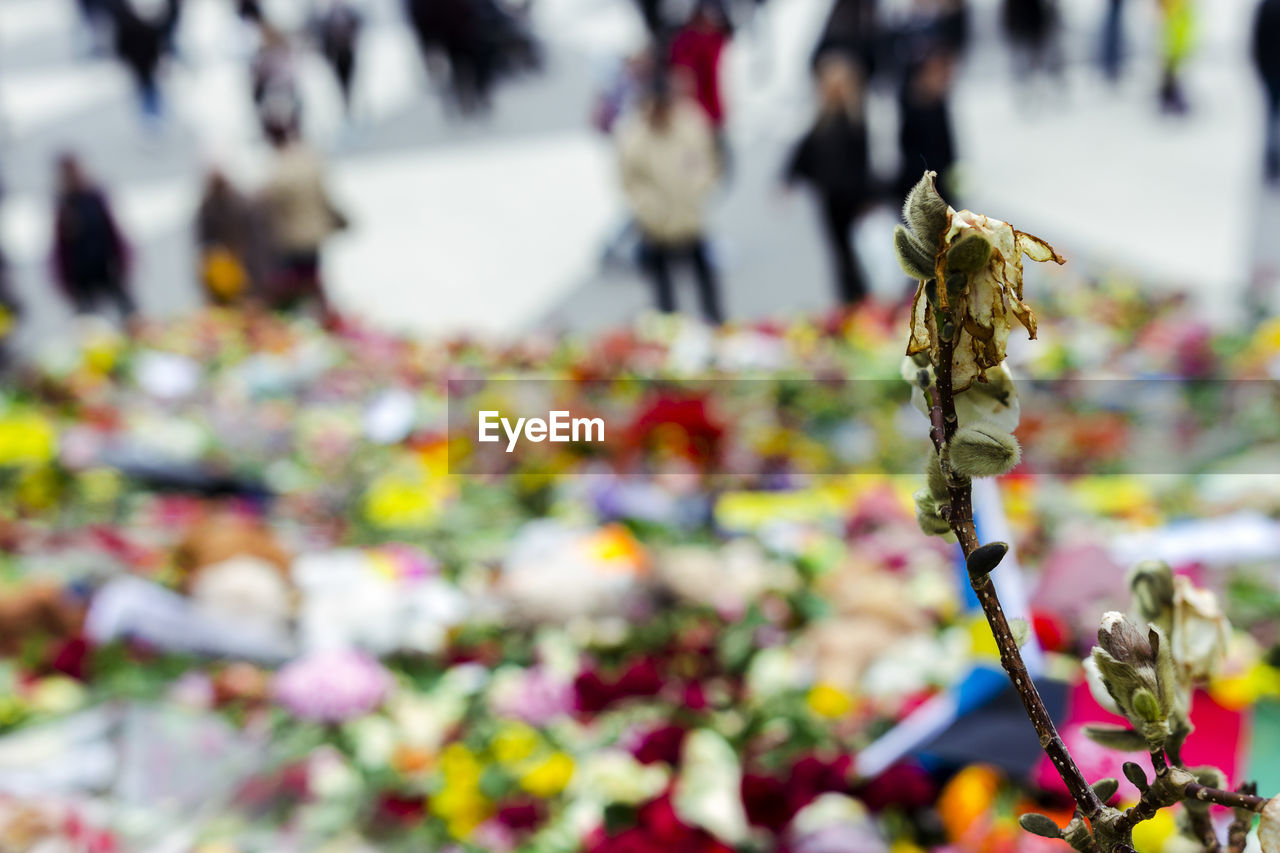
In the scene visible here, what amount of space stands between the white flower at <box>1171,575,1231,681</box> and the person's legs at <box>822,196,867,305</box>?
185 inches

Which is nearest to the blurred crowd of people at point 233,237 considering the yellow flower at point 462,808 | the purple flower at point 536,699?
the purple flower at point 536,699

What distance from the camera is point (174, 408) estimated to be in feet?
13.6

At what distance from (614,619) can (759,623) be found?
276mm

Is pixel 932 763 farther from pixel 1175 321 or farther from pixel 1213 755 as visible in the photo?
pixel 1175 321

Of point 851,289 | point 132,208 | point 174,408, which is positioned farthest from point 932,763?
point 132,208

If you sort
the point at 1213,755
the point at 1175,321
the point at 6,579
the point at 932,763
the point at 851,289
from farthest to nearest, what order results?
1. the point at 851,289
2. the point at 1175,321
3. the point at 6,579
4. the point at 932,763
5. the point at 1213,755

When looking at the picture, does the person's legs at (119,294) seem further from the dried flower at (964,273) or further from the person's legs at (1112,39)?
the dried flower at (964,273)

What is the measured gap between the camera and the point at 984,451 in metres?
0.42

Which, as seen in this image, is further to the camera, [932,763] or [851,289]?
[851,289]

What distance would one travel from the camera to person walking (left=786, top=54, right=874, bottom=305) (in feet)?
16.2

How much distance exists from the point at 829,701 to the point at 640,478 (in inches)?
44.4

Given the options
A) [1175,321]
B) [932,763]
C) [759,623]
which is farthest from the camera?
[1175,321]

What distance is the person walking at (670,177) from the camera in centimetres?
505

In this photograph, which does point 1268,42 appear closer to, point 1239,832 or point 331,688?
point 331,688
